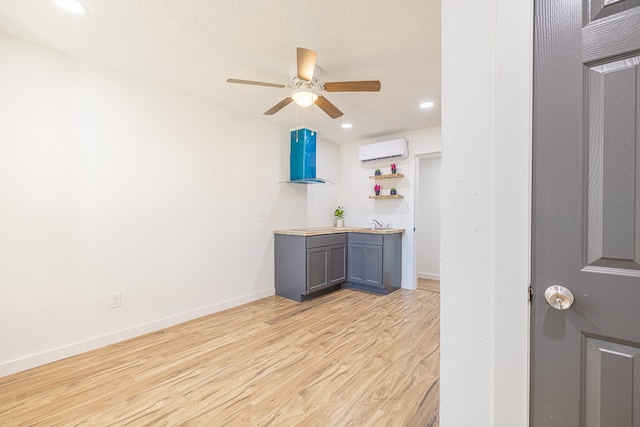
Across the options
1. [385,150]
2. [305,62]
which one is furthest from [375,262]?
[305,62]

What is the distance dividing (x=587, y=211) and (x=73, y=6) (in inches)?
106

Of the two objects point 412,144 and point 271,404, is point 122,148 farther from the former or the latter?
point 412,144

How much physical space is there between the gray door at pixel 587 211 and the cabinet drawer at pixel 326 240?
9.00ft

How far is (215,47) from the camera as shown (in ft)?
6.50

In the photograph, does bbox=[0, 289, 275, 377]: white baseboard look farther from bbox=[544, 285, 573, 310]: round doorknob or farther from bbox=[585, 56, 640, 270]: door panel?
bbox=[585, 56, 640, 270]: door panel

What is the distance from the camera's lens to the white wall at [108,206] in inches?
76.3

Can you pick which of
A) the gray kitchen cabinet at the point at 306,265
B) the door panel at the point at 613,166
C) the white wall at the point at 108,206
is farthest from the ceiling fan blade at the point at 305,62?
the gray kitchen cabinet at the point at 306,265

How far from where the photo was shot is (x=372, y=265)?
3779mm

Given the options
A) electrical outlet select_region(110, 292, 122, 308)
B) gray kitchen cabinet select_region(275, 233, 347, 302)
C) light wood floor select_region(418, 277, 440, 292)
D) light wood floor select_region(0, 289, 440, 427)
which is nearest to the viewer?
light wood floor select_region(0, 289, 440, 427)

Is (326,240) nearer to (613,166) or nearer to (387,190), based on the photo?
(387,190)

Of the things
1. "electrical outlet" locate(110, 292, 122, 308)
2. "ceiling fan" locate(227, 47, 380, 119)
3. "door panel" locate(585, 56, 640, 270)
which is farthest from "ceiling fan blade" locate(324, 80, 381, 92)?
"electrical outlet" locate(110, 292, 122, 308)

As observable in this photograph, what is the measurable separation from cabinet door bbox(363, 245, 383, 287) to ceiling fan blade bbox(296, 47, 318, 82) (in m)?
2.52

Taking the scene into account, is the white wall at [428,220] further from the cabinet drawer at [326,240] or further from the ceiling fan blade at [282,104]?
the ceiling fan blade at [282,104]

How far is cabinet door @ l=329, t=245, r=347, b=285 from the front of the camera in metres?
3.74
